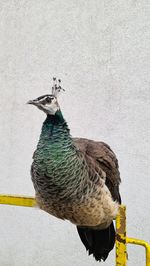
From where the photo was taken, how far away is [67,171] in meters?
1.21

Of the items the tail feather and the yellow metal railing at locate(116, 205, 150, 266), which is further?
the tail feather

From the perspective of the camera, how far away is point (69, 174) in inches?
47.9

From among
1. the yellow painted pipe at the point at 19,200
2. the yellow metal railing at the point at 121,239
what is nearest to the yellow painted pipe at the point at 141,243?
the yellow metal railing at the point at 121,239

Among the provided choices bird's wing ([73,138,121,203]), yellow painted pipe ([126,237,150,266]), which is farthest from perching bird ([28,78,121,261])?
yellow painted pipe ([126,237,150,266])

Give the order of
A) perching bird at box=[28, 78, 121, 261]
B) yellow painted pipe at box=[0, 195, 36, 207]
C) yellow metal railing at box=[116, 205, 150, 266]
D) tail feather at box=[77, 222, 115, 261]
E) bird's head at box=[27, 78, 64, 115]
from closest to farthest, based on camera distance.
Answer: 1. bird's head at box=[27, 78, 64, 115]
2. perching bird at box=[28, 78, 121, 261]
3. yellow metal railing at box=[116, 205, 150, 266]
4. yellow painted pipe at box=[0, 195, 36, 207]
5. tail feather at box=[77, 222, 115, 261]

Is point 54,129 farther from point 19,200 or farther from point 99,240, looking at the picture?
point 99,240

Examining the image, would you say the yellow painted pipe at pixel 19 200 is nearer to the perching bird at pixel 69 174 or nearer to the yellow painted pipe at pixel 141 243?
the perching bird at pixel 69 174

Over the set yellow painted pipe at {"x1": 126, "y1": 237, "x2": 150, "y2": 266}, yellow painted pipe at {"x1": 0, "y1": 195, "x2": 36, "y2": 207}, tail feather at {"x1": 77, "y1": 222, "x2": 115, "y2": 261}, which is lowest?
tail feather at {"x1": 77, "y1": 222, "x2": 115, "y2": 261}

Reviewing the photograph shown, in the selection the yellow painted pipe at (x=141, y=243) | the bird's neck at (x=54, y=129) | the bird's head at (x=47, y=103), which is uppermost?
the bird's head at (x=47, y=103)

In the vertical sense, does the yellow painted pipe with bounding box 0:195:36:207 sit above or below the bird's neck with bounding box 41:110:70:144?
below

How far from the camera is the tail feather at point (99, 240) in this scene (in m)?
1.57

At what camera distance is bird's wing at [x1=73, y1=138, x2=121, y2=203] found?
1422mm

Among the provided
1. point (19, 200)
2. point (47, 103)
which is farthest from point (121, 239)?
point (47, 103)

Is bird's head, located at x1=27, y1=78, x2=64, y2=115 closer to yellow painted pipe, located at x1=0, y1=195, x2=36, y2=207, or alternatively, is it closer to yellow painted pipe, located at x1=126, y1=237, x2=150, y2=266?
yellow painted pipe, located at x1=0, y1=195, x2=36, y2=207
